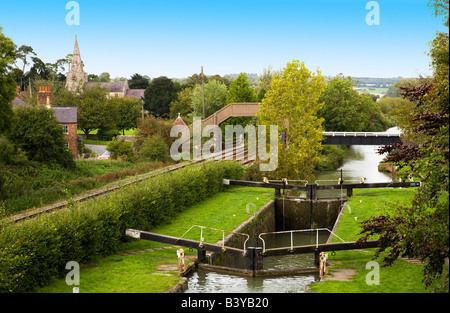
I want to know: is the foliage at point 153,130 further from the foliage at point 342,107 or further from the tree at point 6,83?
the foliage at point 342,107

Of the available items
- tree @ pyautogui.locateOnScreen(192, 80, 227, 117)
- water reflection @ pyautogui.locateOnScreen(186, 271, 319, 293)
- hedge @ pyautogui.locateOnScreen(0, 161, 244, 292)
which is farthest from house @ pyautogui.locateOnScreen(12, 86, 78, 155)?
water reflection @ pyautogui.locateOnScreen(186, 271, 319, 293)

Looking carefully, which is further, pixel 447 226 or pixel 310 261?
pixel 310 261

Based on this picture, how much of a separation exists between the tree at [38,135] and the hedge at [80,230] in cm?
1510

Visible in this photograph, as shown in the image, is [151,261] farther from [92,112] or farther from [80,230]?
A: [92,112]

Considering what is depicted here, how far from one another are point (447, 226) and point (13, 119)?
1217 inches

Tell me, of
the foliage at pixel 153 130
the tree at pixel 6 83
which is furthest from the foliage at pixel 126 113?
the tree at pixel 6 83

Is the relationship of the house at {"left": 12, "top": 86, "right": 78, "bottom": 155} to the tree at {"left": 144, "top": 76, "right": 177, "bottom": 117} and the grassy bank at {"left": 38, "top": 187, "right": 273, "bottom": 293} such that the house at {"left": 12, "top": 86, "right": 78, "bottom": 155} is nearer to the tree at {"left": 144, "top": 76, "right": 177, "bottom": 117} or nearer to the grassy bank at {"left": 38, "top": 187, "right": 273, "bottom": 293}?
the grassy bank at {"left": 38, "top": 187, "right": 273, "bottom": 293}

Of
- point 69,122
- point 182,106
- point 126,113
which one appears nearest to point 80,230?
point 69,122

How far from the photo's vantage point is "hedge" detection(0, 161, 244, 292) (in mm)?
14945

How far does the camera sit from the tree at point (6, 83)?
3491cm

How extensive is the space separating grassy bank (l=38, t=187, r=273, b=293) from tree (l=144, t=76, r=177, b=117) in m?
66.4

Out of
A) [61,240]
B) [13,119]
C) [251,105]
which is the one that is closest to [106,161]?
[13,119]

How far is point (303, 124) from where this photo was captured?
3647 cm
